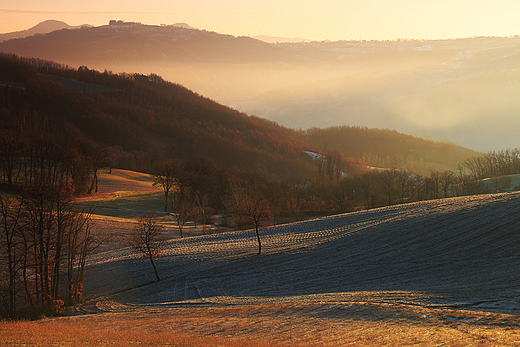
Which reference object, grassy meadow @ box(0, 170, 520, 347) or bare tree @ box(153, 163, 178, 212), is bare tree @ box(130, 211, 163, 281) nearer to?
grassy meadow @ box(0, 170, 520, 347)

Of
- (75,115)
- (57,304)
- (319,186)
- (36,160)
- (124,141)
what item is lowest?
(57,304)

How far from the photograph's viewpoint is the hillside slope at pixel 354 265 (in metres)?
24.2

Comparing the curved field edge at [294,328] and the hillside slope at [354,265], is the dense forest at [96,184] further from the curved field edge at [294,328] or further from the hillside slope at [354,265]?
the curved field edge at [294,328]

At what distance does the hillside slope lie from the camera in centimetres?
2423

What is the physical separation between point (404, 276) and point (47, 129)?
572 ft

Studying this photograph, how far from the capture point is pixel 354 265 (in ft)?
110

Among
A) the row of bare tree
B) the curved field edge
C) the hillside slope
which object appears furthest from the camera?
the row of bare tree

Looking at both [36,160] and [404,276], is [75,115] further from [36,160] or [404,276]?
[404,276]

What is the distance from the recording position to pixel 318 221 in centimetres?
5438

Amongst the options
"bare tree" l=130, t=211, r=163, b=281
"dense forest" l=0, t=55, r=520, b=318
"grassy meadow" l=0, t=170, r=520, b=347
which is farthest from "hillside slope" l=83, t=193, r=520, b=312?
"dense forest" l=0, t=55, r=520, b=318

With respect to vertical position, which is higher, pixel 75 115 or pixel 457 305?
pixel 75 115

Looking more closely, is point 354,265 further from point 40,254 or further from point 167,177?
point 167,177

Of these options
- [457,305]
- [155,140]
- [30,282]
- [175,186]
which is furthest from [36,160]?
[155,140]

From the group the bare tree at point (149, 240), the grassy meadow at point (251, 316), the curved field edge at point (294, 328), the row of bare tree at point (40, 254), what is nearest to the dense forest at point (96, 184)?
the row of bare tree at point (40, 254)
